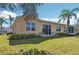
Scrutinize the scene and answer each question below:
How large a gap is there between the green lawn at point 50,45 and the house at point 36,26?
0.39 feet

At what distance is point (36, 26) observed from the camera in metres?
5.33

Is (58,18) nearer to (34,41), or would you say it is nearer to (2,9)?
(34,41)

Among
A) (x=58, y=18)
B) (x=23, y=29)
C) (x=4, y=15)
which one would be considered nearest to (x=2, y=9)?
(x=4, y=15)

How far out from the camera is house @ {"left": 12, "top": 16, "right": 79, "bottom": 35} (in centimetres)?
529

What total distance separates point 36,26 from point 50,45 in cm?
34

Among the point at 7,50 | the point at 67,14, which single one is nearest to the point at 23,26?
the point at 7,50

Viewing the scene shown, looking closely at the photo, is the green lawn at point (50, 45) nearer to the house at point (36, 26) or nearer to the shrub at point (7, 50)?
the shrub at point (7, 50)

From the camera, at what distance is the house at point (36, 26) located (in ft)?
17.4

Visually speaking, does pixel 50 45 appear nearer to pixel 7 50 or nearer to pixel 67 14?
pixel 67 14

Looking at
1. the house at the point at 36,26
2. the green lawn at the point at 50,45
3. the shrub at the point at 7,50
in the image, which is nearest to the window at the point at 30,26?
the house at the point at 36,26

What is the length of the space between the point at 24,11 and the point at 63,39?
69 cm

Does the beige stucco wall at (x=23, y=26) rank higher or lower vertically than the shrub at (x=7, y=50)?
higher

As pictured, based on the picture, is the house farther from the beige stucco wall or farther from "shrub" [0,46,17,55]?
"shrub" [0,46,17,55]
